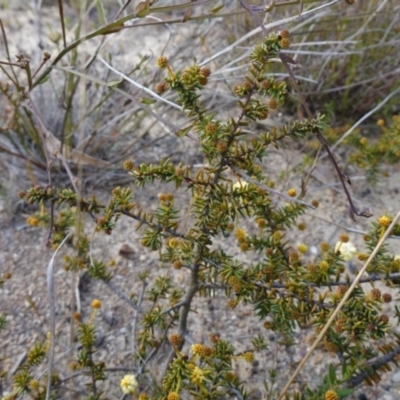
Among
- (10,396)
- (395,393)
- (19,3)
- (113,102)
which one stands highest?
(19,3)

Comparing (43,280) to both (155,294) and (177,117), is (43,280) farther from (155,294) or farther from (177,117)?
(177,117)

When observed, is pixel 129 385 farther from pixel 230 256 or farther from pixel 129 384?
pixel 230 256

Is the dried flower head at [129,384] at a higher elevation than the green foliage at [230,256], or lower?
lower

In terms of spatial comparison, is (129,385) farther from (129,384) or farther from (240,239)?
(240,239)

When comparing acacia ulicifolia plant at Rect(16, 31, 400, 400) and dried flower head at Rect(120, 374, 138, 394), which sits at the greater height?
acacia ulicifolia plant at Rect(16, 31, 400, 400)

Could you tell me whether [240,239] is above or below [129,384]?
above

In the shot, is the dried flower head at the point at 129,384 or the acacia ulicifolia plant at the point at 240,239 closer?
the acacia ulicifolia plant at the point at 240,239

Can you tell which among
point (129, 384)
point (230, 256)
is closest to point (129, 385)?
point (129, 384)

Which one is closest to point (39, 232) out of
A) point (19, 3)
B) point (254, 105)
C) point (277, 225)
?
point (277, 225)

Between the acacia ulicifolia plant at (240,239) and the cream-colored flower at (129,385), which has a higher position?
the acacia ulicifolia plant at (240,239)

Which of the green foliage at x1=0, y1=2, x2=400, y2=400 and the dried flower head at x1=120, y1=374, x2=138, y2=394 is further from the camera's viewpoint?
the dried flower head at x1=120, y1=374, x2=138, y2=394

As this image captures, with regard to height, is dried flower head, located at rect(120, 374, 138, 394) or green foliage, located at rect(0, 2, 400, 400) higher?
green foliage, located at rect(0, 2, 400, 400)
